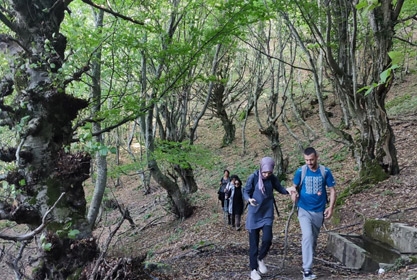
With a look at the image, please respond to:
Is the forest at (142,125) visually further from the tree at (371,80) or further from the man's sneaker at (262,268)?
the man's sneaker at (262,268)

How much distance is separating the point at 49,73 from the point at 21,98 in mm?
611

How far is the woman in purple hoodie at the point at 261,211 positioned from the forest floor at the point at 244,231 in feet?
1.02

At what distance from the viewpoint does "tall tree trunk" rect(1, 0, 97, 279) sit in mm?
4824

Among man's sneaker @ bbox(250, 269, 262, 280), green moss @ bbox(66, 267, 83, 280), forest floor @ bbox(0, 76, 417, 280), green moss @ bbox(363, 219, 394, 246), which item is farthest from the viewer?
green moss @ bbox(363, 219, 394, 246)

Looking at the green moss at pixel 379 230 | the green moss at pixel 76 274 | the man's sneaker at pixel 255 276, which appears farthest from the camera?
the green moss at pixel 379 230

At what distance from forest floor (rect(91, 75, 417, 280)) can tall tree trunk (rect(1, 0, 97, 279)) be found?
0.50 metres

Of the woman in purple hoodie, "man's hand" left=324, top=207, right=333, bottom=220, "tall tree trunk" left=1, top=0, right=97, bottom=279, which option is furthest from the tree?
"tall tree trunk" left=1, top=0, right=97, bottom=279

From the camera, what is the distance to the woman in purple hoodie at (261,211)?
509 cm

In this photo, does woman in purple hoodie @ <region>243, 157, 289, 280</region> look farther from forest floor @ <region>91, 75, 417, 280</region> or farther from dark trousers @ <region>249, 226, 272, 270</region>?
forest floor @ <region>91, 75, 417, 280</region>

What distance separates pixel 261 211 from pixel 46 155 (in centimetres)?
310

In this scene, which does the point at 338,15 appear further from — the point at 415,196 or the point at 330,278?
the point at 330,278

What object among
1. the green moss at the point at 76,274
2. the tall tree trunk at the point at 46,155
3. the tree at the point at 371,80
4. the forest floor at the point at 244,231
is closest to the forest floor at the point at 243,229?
the forest floor at the point at 244,231

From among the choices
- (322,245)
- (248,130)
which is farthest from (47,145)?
(248,130)

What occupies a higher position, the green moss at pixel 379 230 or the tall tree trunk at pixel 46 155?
the tall tree trunk at pixel 46 155
